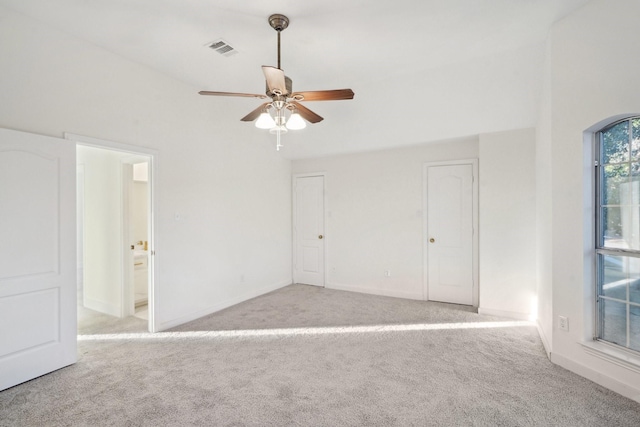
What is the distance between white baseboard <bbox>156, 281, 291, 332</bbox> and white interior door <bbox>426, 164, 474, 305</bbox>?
2654mm

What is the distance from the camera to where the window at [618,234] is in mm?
2375

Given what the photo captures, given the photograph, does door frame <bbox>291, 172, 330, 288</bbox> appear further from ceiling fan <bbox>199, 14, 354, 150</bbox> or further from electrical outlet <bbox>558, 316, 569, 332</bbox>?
electrical outlet <bbox>558, 316, 569, 332</bbox>

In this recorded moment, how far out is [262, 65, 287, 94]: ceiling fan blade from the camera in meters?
2.14

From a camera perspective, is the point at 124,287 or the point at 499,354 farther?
the point at 124,287

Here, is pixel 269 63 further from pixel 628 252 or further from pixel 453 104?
pixel 628 252

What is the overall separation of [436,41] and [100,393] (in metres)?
4.09

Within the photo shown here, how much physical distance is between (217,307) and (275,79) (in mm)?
3333

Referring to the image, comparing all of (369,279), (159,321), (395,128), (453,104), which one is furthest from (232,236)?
(453,104)

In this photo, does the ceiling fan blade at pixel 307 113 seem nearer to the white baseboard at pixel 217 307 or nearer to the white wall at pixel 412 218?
the white wall at pixel 412 218

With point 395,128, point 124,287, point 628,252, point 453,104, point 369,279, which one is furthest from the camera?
point 369,279

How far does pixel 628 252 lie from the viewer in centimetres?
240

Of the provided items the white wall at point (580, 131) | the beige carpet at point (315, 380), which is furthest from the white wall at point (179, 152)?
the white wall at point (580, 131)

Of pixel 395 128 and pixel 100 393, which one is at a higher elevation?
pixel 395 128

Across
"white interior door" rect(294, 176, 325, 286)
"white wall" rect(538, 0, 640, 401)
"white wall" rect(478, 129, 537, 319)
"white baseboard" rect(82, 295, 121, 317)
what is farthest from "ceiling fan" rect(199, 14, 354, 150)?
"white baseboard" rect(82, 295, 121, 317)
